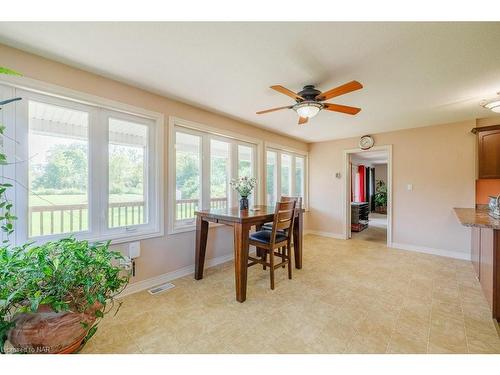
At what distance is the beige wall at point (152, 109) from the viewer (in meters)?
1.90

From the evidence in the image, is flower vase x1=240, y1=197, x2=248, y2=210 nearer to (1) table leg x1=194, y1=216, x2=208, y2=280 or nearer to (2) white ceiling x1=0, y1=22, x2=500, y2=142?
(1) table leg x1=194, y1=216, x2=208, y2=280

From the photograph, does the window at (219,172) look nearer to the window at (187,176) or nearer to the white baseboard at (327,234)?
the window at (187,176)

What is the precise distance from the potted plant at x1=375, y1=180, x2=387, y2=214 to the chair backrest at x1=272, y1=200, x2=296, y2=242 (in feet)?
26.5

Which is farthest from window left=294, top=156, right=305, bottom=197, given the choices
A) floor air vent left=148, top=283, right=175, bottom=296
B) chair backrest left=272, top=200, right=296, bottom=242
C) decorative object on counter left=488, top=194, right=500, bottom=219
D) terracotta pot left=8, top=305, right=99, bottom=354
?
terracotta pot left=8, top=305, right=99, bottom=354

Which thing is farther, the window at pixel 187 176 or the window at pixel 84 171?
the window at pixel 187 176

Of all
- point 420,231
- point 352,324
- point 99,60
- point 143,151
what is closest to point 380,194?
point 420,231

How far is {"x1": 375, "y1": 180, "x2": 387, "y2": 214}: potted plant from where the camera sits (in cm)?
920

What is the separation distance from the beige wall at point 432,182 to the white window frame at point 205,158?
7.69ft

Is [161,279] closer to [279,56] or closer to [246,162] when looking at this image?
[246,162]

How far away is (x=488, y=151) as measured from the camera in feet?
10.7

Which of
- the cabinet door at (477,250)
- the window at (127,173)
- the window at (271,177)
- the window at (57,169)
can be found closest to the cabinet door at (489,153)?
the cabinet door at (477,250)

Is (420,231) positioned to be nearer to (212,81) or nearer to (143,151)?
(212,81)

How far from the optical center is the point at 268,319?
6.43ft
